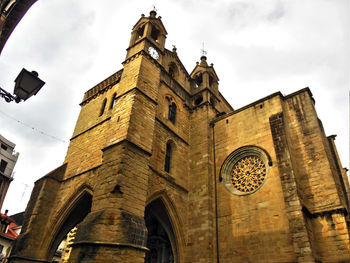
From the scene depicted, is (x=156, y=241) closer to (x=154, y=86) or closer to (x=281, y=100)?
(x=154, y=86)

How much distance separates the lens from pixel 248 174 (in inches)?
429

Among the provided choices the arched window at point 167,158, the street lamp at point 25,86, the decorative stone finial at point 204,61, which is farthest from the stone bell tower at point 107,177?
the street lamp at point 25,86

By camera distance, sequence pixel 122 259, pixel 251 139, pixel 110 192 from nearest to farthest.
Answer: pixel 122 259, pixel 110 192, pixel 251 139

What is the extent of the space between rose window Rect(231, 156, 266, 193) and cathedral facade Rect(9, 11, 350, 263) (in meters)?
0.05

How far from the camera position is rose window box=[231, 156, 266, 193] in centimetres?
1045

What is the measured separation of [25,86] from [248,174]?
9.16 metres

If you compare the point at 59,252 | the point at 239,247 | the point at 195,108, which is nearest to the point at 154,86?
the point at 195,108

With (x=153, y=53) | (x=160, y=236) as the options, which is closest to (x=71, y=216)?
(x=160, y=236)

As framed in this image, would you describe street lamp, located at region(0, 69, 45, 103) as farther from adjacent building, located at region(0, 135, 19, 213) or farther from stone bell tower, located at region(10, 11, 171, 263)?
adjacent building, located at region(0, 135, 19, 213)

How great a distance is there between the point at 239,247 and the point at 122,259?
483 centimetres

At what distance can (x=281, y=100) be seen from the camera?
11.6 m

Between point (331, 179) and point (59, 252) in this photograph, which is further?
point (59, 252)

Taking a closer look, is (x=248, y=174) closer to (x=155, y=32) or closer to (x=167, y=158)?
(x=167, y=158)

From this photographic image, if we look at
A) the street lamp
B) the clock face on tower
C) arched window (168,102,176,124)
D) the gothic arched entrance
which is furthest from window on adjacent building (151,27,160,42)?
the street lamp
